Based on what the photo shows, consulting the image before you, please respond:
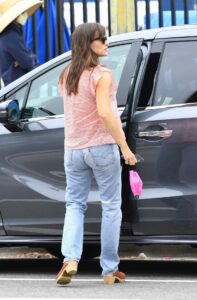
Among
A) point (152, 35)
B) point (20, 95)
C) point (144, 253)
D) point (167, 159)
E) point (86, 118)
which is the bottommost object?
point (144, 253)

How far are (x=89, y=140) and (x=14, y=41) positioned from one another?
3573 mm

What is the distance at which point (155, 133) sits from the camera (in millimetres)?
7512

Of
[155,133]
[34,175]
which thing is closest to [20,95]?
[34,175]

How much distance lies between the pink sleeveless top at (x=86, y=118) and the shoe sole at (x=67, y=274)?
2.58 feet

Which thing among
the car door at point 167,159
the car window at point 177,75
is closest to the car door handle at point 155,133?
the car door at point 167,159

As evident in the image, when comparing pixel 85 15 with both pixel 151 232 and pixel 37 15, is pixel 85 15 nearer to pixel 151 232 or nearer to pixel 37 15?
pixel 37 15

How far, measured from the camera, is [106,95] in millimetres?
7117

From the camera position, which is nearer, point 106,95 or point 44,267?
point 106,95

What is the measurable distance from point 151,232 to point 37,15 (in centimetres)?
465

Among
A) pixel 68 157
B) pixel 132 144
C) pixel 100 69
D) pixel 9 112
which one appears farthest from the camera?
pixel 9 112

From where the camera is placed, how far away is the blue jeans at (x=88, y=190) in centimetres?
725

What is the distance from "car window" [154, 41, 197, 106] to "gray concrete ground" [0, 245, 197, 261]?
201 cm

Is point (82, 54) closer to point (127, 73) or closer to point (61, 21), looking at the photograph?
point (127, 73)

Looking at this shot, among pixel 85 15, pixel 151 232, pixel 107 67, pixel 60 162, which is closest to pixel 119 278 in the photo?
pixel 151 232
